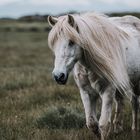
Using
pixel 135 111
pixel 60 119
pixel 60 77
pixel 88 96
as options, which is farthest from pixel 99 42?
pixel 135 111

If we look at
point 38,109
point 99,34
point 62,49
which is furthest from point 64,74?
point 38,109

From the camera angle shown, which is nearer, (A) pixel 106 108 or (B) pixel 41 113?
(A) pixel 106 108

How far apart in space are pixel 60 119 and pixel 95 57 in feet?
6.89

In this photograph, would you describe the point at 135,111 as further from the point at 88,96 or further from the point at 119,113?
the point at 88,96

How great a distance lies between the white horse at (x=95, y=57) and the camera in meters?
5.75

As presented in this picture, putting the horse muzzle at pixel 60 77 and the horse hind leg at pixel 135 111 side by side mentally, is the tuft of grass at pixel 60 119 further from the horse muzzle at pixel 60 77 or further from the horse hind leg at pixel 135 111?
the horse muzzle at pixel 60 77

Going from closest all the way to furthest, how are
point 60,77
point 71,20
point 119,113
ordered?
point 60,77 → point 71,20 → point 119,113

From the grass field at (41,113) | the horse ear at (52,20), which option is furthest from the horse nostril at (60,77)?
the grass field at (41,113)

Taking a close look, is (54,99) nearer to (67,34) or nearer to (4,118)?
(4,118)

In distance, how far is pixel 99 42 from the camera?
604 centimetres

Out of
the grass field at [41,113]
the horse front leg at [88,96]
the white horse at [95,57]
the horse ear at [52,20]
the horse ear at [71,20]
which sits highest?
the horse ear at [71,20]

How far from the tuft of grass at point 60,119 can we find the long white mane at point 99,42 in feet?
4.99

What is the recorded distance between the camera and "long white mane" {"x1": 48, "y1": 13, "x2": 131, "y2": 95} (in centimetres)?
582

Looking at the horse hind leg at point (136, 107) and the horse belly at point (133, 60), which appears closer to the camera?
the horse belly at point (133, 60)
